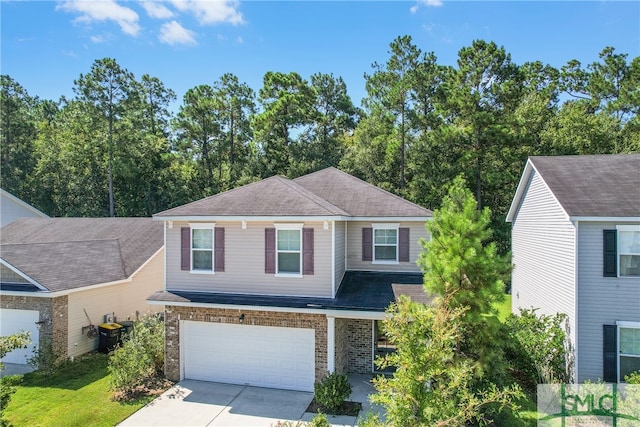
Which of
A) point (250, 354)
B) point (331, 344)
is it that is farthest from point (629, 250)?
point (250, 354)

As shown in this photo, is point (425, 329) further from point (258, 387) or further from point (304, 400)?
point (258, 387)

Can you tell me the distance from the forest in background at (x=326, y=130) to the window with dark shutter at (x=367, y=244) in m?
15.1

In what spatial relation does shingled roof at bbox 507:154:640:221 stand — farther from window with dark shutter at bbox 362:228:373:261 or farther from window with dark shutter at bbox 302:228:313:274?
window with dark shutter at bbox 302:228:313:274

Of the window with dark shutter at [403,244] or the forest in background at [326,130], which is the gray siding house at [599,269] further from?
the forest in background at [326,130]

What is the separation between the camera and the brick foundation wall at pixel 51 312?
503 inches

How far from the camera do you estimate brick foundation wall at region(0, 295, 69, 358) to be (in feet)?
41.9

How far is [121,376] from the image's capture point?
35.6 ft

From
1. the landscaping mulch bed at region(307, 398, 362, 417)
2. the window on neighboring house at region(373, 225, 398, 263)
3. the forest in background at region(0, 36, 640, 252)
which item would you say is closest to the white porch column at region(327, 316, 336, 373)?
the landscaping mulch bed at region(307, 398, 362, 417)

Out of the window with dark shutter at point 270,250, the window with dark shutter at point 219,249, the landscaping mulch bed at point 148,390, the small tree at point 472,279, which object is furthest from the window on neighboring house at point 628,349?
the landscaping mulch bed at point 148,390

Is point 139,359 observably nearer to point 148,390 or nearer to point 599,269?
point 148,390

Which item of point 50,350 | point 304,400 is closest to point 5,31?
point 50,350

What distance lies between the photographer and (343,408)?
1014 cm

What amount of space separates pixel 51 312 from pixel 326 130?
97.0ft

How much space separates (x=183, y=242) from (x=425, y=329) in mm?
8880
